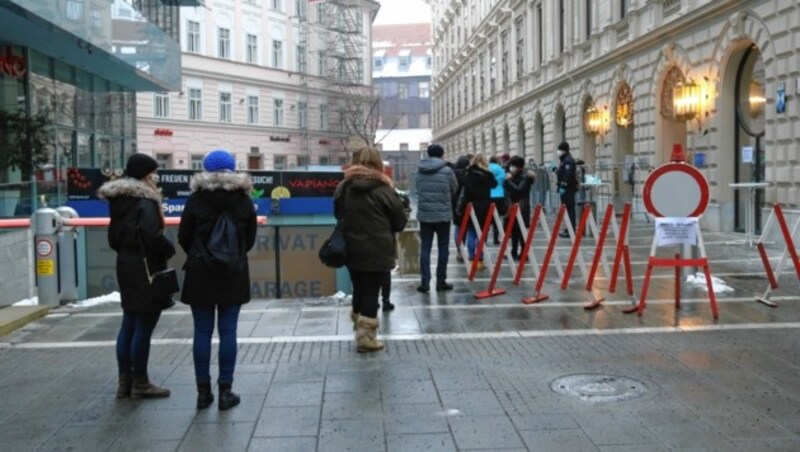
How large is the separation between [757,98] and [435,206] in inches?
412

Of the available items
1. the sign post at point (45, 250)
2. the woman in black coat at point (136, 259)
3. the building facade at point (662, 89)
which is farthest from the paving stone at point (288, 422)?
the building facade at point (662, 89)

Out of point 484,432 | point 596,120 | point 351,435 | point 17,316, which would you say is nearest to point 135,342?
point 351,435

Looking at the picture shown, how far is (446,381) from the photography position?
229 inches

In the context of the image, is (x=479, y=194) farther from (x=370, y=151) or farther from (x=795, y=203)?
(x=795, y=203)

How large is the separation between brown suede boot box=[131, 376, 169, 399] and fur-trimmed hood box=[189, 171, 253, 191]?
141 cm

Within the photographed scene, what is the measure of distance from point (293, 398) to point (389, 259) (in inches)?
66.3

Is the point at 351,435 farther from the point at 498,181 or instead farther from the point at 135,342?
the point at 498,181

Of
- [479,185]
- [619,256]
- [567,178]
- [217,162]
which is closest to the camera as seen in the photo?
[217,162]

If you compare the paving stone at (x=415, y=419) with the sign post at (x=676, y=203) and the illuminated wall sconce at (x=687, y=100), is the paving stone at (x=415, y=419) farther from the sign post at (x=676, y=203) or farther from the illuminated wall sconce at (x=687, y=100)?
the illuminated wall sconce at (x=687, y=100)

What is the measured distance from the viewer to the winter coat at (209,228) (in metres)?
5.21

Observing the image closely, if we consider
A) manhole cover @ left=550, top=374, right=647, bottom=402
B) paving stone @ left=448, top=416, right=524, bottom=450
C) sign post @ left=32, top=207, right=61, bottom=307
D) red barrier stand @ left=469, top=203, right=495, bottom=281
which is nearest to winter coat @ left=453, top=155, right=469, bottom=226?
red barrier stand @ left=469, top=203, right=495, bottom=281

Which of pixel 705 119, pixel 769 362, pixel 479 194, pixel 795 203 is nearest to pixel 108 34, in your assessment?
pixel 479 194

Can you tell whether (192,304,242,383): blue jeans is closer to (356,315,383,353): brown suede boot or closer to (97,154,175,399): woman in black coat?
(97,154,175,399): woman in black coat

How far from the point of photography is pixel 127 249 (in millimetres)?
5473
